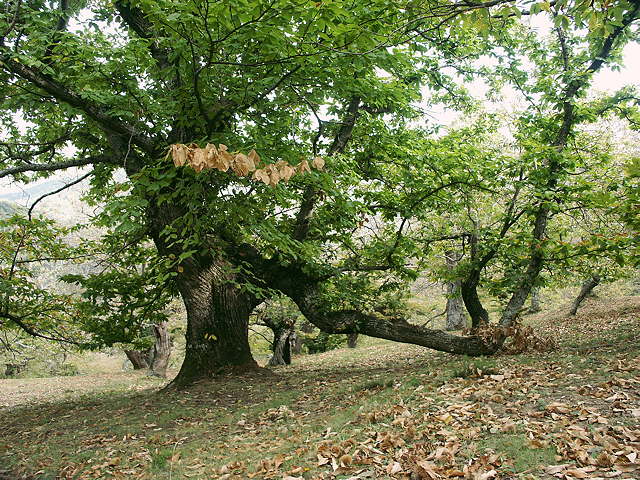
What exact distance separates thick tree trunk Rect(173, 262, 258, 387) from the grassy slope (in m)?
0.46

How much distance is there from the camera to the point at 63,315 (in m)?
9.76

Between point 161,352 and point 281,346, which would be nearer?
point 281,346

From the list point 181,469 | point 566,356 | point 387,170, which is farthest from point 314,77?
point 566,356

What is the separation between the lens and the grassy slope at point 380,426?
354 centimetres

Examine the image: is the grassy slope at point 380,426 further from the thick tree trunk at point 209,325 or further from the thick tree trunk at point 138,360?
the thick tree trunk at point 138,360

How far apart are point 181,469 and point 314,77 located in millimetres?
5287

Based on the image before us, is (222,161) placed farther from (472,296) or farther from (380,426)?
(472,296)

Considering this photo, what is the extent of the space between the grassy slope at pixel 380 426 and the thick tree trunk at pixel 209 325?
46 centimetres

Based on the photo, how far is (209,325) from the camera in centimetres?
864

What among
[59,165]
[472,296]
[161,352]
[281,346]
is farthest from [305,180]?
[161,352]

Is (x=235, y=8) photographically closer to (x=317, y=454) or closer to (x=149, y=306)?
(x=317, y=454)

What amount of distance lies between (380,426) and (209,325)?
4918 millimetres

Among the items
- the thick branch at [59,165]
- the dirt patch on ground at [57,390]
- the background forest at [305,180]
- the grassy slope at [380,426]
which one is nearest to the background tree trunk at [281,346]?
the dirt patch on ground at [57,390]

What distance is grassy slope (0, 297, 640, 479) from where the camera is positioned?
3.54m
